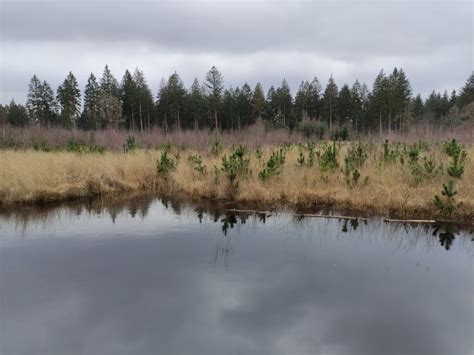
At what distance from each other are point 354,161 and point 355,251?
16.7ft

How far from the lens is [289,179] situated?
1020cm

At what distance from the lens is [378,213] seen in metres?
8.34

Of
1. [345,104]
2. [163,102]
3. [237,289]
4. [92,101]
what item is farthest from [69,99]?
[237,289]

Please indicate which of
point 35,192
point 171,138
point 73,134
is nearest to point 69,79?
point 73,134

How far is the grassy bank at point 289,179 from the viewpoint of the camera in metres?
8.42

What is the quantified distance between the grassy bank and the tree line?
32373mm

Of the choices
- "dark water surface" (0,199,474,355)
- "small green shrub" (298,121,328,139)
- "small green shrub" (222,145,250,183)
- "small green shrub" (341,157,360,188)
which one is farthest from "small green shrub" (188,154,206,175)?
"small green shrub" (298,121,328,139)

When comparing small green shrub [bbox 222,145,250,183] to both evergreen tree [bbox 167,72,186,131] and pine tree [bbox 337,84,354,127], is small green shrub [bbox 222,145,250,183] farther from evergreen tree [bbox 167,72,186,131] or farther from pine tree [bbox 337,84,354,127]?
pine tree [bbox 337,84,354,127]

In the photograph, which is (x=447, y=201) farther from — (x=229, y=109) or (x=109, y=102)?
(x=109, y=102)

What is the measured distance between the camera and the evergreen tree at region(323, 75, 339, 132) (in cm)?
4828

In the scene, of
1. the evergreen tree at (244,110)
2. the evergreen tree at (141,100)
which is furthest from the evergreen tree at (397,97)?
the evergreen tree at (141,100)

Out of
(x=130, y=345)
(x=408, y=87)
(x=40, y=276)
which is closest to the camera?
(x=130, y=345)

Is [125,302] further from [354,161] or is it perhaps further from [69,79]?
[69,79]

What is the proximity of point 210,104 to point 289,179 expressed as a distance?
3692cm
